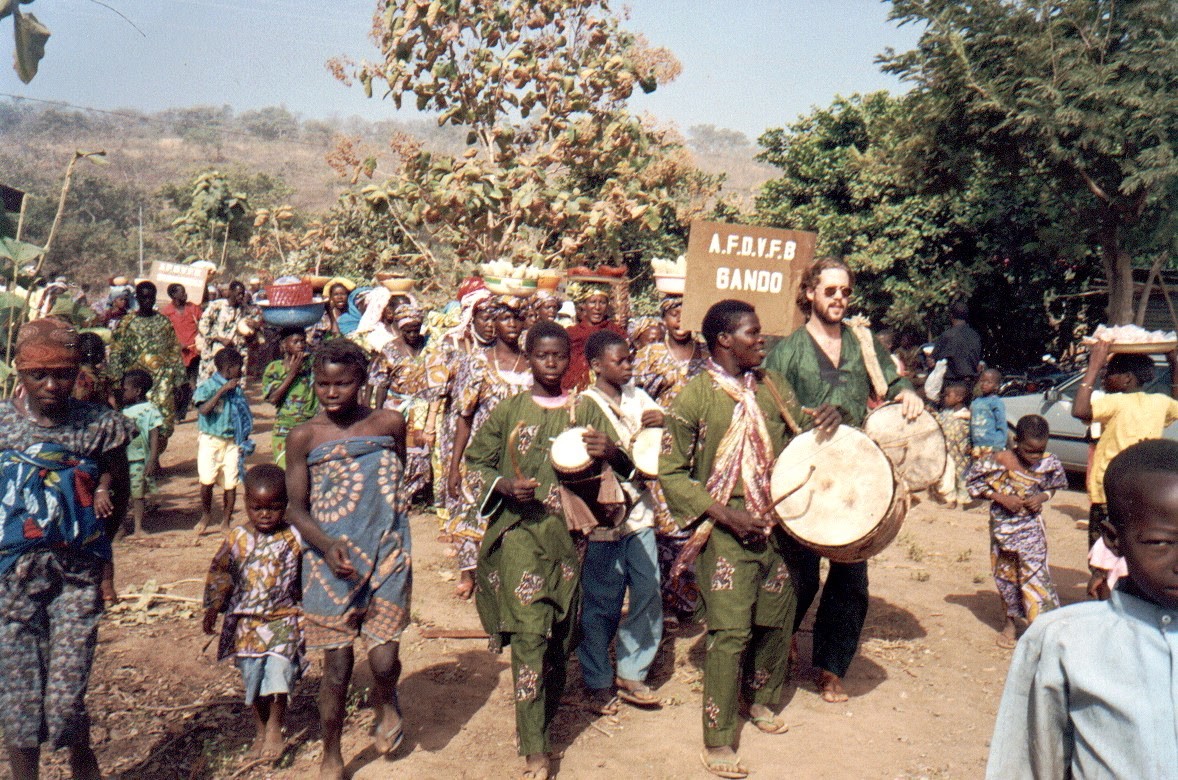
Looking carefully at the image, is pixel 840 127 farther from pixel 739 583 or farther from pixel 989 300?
pixel 739 583

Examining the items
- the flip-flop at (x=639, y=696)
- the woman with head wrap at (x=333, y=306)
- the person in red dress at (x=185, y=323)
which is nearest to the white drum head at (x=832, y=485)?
the flip-flop at (x=639, y=696)

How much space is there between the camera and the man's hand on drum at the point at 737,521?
4.55 meters

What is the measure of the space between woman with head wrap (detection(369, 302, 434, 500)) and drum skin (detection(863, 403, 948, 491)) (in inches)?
155

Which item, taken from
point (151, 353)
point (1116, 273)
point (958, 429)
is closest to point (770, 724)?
point (958, 429)

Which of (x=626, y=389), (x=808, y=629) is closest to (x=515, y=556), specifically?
(x=626, y=389)

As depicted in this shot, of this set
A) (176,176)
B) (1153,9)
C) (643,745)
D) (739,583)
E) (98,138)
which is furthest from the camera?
(98,138)

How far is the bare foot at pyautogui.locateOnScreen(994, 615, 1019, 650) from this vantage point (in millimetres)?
6453

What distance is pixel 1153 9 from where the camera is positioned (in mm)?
13750

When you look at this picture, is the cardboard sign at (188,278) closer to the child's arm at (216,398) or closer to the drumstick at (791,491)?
the child's arm at (216,398)

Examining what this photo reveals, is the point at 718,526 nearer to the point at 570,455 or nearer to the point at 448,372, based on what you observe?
the point at 570,455

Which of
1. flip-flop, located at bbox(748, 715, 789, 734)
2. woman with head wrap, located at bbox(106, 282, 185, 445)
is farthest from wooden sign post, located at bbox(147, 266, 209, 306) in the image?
flip-flop, located at bbox(748, 715, 789, 734)

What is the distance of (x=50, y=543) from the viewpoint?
3930mm

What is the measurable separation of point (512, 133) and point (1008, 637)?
890 centimetres

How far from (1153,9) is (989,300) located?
5493mm
